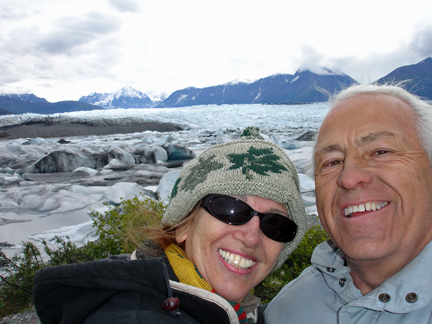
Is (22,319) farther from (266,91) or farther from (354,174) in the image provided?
(266,91)

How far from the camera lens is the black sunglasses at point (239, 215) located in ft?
4.78

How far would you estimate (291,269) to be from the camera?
2.75m

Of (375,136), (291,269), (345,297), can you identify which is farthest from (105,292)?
(291,269)

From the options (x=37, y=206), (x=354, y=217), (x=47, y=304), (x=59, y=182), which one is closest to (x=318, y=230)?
(x=354, y=217)

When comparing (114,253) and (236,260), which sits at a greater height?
(236,260)

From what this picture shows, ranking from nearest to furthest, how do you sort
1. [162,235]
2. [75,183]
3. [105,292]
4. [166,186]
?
[105,292]
[162,235]
[166,186]
[75,183]

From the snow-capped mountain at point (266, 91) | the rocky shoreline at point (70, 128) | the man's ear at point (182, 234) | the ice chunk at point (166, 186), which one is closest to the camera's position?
the man's ear at point (182, 234)

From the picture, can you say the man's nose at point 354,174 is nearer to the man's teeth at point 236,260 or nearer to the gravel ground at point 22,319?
the man's teeth at point 236,260

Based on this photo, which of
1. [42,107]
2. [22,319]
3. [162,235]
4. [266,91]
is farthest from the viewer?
[266,91]

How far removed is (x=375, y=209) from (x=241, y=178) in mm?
632

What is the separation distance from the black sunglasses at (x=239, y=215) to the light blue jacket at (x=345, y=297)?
324mm

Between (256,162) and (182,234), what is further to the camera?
(182,234)

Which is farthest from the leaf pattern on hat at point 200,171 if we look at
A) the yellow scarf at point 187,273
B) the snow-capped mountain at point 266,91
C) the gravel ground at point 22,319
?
the snow-capped mountain at point 266,91

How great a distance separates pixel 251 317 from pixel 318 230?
160 centimetres
